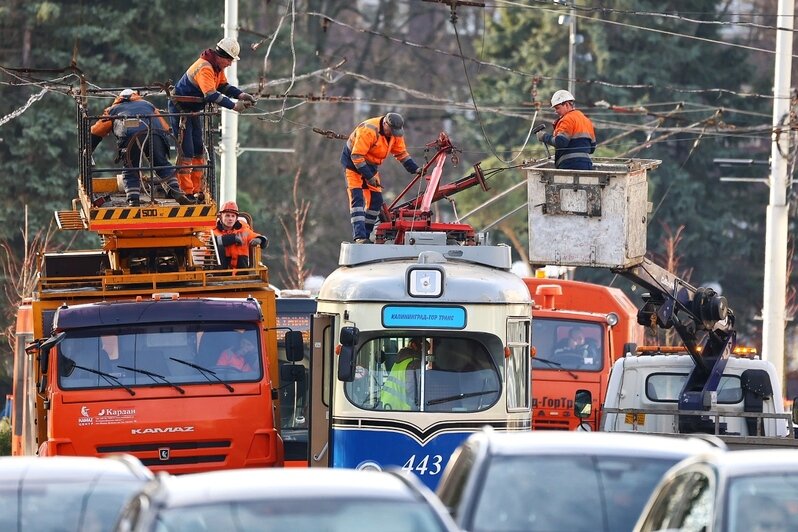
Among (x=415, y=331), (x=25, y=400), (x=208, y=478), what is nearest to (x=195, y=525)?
(x=208, y=478)

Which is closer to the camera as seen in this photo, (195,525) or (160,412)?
(195,525)


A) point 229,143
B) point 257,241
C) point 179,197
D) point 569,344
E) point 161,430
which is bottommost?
point 161,430

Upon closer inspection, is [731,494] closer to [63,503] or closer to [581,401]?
[63,503]

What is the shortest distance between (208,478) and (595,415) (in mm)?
12737

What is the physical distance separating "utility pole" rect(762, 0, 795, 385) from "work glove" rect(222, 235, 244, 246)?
12.1m

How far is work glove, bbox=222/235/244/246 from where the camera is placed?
20.0m

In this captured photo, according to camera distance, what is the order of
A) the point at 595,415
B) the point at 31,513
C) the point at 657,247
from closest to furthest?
the point at 31,513 → the point at 595,415 → the point at 657,247

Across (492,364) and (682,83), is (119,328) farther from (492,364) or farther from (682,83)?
(682,83)

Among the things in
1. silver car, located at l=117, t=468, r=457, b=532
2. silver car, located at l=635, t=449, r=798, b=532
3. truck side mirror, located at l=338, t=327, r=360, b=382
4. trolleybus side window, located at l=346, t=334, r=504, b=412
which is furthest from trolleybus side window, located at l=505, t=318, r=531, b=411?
silver car, located at l=117, t=468, r=457, b=532

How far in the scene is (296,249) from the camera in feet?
126

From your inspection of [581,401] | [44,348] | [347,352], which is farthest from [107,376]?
[581,401]

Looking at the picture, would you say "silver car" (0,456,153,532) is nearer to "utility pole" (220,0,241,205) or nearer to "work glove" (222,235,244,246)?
"work glove" (222,235,244,246)

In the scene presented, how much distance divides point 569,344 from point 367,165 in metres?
4.83

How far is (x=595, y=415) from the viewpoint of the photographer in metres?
20.9
